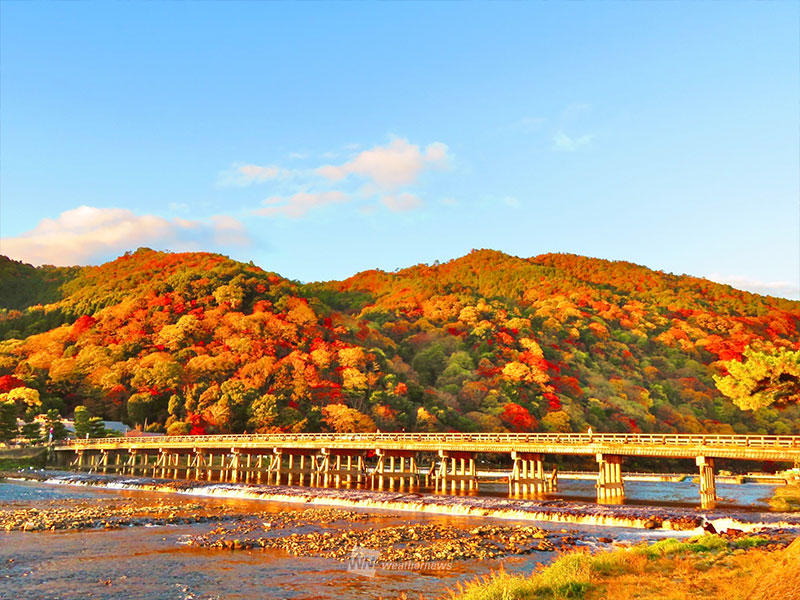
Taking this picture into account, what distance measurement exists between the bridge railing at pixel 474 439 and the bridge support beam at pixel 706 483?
3.60ft

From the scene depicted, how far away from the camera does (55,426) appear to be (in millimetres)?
75312

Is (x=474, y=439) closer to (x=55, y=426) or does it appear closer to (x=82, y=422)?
(x=82, y=422)

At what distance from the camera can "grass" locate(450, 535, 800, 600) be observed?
12625 mm

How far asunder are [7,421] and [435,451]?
168 ft

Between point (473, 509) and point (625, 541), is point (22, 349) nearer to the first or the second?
point (473, 509)

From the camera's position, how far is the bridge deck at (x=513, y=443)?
36562 millimetres

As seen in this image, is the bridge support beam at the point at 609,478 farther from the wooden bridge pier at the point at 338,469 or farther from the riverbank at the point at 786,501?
the wooden bridge pier at the point at 338,469

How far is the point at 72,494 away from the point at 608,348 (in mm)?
95658

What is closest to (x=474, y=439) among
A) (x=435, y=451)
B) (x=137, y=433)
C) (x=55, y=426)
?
(x=435, y=451)

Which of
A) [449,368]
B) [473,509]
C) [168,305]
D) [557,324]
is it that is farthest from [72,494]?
[557,324]

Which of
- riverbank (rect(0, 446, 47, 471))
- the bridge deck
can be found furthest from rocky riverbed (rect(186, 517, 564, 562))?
riverbank (rect(0, 446, 47, 471))

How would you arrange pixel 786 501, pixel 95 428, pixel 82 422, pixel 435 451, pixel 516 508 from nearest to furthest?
pixel 516 508
pixel 786 501
pixel 435 451
pixel 82 422
pixel 95 428

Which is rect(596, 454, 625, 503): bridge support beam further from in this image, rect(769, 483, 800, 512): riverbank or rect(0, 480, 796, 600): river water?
rect(0, 480, 796, 600): river water

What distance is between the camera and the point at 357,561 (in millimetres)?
22297
